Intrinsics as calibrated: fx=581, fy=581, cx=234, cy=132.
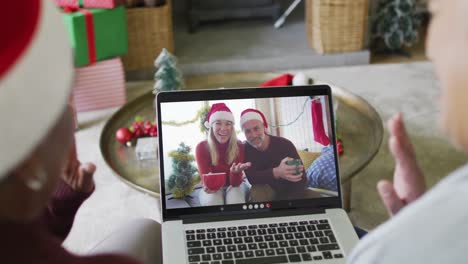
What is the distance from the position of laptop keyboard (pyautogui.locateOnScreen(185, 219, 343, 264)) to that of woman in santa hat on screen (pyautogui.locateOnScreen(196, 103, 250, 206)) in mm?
83

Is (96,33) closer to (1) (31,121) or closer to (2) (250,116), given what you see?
(2) (250,116)

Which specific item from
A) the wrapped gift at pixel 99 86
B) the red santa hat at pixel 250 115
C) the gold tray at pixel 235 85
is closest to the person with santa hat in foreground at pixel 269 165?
the red santa hat at pixel 250 115

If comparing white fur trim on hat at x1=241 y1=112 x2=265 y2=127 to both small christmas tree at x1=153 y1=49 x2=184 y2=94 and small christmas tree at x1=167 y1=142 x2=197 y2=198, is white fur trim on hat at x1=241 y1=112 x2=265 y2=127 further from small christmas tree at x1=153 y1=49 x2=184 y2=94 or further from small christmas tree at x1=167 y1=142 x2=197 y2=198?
small christmas tree at x1=153 y1=49 x2=184 y2=94

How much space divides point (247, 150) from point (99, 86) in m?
1.76

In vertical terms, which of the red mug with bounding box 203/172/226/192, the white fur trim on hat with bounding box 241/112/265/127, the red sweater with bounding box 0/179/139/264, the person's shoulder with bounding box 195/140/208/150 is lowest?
the red mug with bounding box 203/172/226/192

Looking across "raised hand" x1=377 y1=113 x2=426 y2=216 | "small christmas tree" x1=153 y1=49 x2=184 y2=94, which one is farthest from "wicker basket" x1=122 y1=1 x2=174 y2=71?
"raised hand" x1=377 y1=113 x2=426 y2=216

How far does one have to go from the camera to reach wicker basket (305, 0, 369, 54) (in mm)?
3193

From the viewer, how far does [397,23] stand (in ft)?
10.7

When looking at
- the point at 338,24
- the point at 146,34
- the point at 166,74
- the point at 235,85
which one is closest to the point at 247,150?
the point at 166,74

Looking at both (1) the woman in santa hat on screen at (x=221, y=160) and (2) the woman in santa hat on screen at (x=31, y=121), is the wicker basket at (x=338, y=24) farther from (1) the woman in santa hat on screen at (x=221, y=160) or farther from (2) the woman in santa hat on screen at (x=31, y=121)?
(2) the woman in santa hat on screen at (x=31, y=121)

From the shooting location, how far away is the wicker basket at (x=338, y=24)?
3193 millimetres

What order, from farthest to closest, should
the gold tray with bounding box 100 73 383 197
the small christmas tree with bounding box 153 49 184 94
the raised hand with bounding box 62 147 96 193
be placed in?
the small christmas tree with bounding box 153 49 184 94 < the gold tray with bounding box 100 73 383 197 < the raised hand with bounding box 62 147 96 193

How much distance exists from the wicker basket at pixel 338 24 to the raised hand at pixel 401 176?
233cm

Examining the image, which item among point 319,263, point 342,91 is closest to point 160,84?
point 342,91
